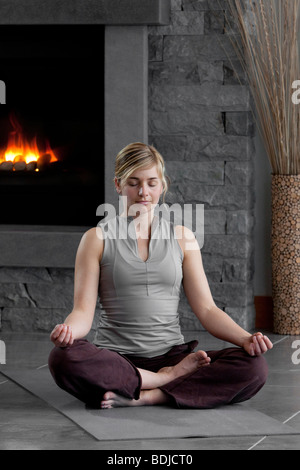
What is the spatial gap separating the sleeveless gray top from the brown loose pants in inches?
4.1

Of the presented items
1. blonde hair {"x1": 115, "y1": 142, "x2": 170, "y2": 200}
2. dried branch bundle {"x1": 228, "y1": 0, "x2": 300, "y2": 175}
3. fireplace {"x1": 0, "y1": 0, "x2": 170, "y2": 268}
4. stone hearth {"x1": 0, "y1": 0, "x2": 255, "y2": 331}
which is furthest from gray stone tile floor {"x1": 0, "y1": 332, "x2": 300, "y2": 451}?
dried branch bundle {"x1": 228, "y1": 0, "x2": 300, "y2": 175}

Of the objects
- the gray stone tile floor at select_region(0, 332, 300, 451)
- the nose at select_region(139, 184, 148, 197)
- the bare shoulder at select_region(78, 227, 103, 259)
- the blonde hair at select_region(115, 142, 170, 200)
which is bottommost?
the gray stone tile floor at select_region(0, 332, 300, 451)

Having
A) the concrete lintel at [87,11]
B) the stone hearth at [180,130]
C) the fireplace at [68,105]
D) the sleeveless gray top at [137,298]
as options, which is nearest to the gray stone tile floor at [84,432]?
the sleeveless gray top at [137,298]

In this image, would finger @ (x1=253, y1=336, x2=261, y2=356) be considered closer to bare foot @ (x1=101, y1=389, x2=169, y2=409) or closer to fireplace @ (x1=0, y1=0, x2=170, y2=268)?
bare foot @ (x1=101, y1=389, x2=169, y2=409)

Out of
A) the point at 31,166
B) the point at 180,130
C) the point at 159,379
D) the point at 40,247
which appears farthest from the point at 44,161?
the point at 159,379

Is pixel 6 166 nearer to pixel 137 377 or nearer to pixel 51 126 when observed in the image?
pixel 51 126

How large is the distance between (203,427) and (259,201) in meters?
1.86

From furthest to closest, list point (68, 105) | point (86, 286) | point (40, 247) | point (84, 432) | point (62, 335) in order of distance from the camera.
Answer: point (68, 105), point (40, 247), point (86, 286), point (62, 335), point (84, 432)

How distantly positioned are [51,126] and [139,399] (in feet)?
5.94

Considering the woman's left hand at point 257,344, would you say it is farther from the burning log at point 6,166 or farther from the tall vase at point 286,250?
the burning log at point 6,166

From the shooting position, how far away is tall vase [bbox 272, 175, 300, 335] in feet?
12.9

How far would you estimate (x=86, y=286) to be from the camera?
2.82 metres

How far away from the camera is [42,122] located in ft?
13.7

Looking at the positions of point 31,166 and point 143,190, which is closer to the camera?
point 143,190
